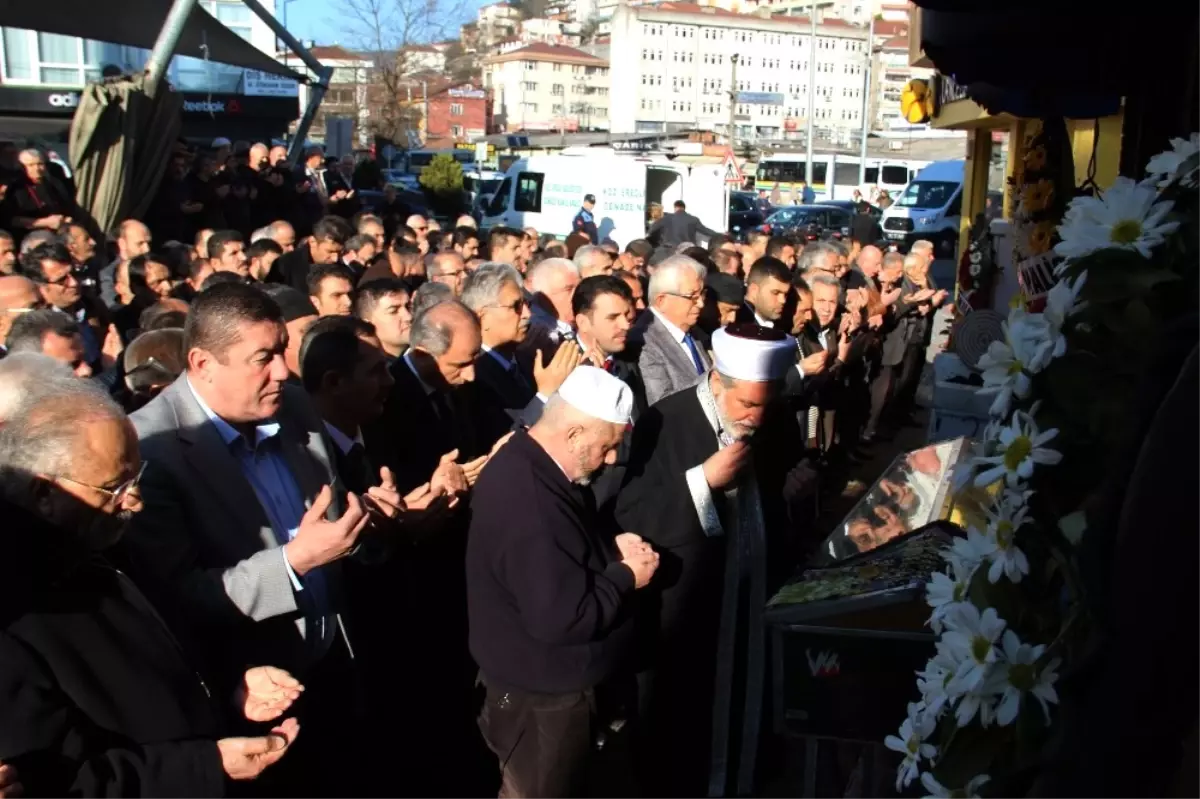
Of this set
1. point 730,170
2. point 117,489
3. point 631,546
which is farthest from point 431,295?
point 730,170

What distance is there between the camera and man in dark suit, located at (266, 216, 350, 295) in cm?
857

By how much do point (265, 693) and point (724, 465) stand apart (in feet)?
5.75

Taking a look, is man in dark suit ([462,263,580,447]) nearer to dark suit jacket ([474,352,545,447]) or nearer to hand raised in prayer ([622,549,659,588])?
dark suit jacket ([474,352,545,447])

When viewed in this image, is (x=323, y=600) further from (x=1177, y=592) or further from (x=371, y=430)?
(x=1177, y=592)

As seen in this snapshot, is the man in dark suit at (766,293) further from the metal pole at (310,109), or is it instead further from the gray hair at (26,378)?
the metal pole at (310,109)

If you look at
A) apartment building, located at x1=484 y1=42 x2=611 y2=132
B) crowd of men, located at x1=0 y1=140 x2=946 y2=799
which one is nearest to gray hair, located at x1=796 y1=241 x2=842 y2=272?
crowd of men, located at x1=0 y1=140 x2=946 y2=799

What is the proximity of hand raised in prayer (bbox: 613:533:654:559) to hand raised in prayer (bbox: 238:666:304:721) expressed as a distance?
1.12 metres

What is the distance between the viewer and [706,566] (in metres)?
4.04

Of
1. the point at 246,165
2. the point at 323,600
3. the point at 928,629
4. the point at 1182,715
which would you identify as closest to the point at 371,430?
the point at 323,600

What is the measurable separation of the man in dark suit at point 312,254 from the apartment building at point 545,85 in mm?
101718

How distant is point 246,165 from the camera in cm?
1357

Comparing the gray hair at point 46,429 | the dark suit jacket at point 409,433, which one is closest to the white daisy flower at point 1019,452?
the gray hair at point 46,429

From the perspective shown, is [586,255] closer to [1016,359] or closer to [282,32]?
[1016,359]

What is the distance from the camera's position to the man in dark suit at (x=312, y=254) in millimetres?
8570
